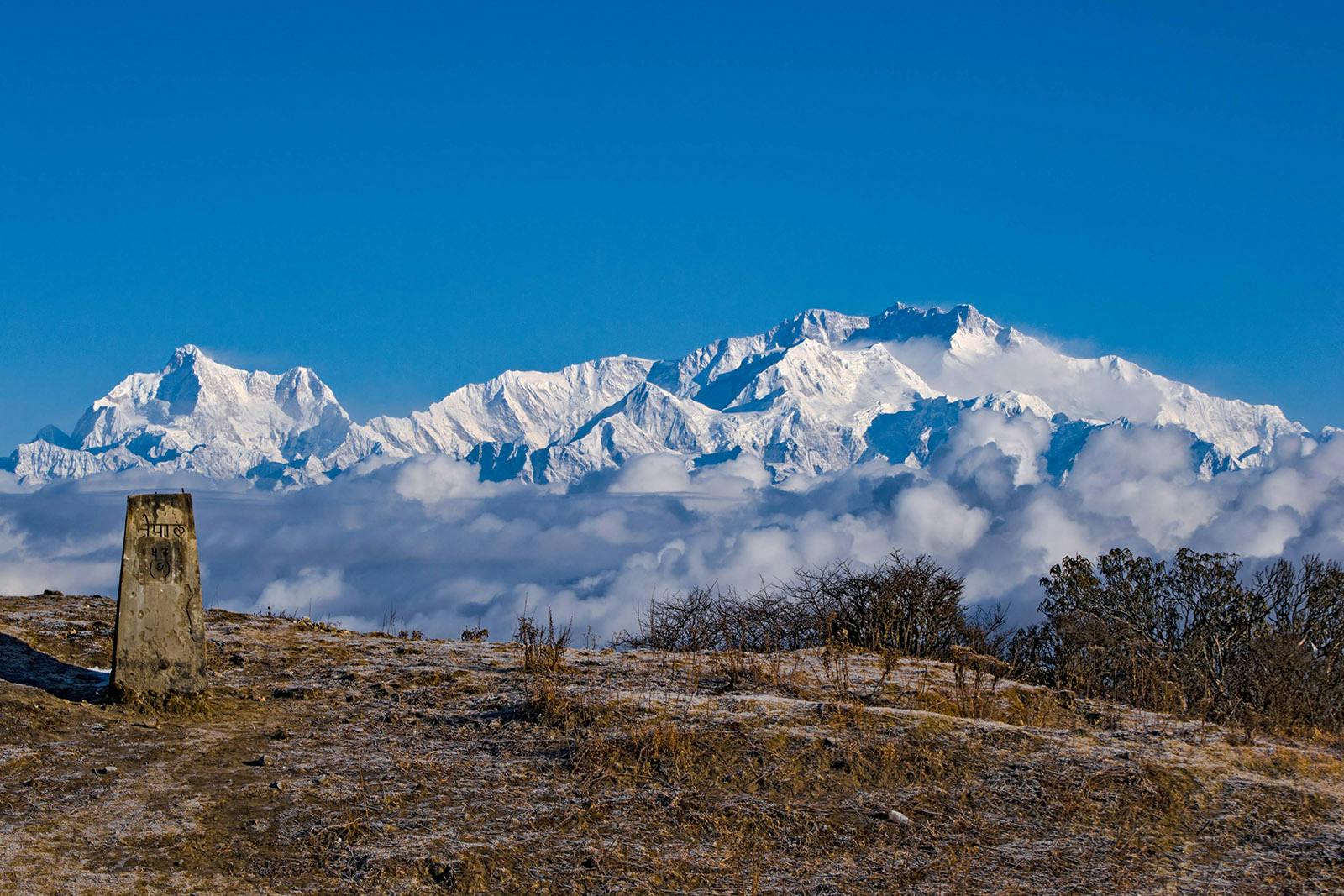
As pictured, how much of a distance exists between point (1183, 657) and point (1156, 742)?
9328mm

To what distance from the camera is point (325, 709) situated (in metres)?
10.7

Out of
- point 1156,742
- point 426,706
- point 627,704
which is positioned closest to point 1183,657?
point 1156,742

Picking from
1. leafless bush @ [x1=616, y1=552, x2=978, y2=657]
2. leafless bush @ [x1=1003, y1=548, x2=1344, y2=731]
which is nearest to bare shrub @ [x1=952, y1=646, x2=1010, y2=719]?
leafless bush @ [x1=1003, y1=548, x2=1344, y2=731]

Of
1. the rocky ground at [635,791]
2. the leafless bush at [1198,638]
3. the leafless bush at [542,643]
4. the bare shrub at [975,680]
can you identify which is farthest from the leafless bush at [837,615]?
the rocky ground at [635,791]

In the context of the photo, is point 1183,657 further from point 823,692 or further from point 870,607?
point 823,692

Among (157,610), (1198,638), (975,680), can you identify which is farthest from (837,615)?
(1198,638)

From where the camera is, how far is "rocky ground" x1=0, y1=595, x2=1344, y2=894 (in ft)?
24.0

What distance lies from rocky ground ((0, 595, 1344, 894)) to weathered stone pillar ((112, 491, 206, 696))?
30 centimetres

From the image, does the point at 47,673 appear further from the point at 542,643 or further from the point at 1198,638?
the point at 1198,638

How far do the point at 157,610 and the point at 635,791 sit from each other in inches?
196

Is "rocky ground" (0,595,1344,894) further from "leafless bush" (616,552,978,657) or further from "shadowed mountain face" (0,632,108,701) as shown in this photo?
"leafless bush" (616,552,978,657)

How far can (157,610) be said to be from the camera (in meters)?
10.4

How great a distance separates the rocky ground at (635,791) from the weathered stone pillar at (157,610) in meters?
0.30

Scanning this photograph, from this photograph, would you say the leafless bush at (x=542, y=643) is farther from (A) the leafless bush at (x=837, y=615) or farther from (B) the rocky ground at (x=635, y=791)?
(A) the leafless bush at (x=837, y=615)
